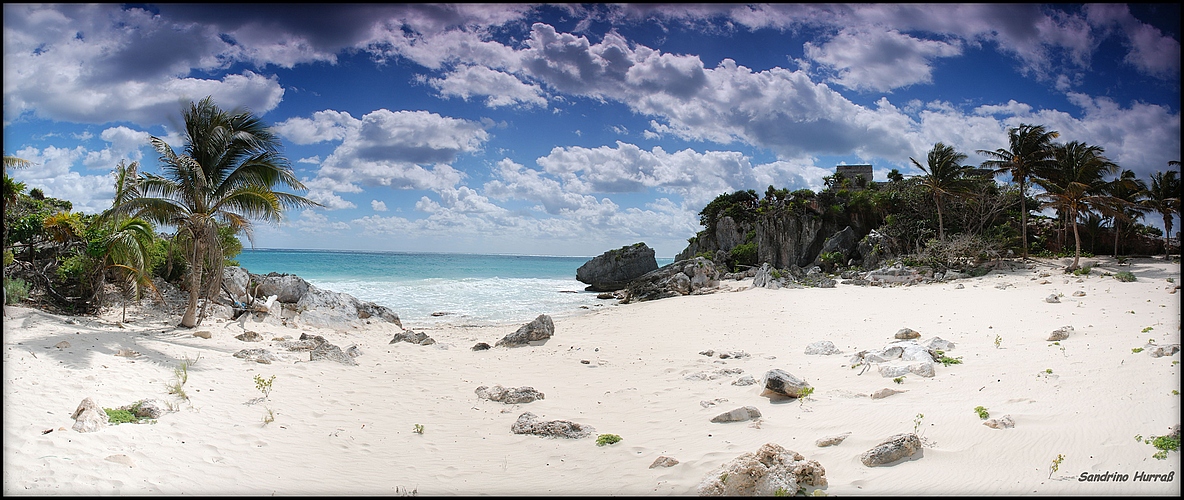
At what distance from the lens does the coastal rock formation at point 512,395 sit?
810 centimetres

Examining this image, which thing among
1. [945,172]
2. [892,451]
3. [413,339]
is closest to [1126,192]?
[945,172]

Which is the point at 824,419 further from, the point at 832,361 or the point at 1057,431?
the point at 832,361

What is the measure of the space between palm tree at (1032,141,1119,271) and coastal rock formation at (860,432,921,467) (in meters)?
23.3

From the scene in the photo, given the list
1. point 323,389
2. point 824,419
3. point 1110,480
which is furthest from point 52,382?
point 1110,480

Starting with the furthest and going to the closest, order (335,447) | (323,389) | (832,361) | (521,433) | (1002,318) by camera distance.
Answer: (1002,318) → (832,361) → (323,389) → (521,433) → (335,447)

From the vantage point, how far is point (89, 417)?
5.53m

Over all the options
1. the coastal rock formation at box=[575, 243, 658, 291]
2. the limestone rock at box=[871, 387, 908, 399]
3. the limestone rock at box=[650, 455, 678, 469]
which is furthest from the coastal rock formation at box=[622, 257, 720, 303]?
the limestone rock at box=[650, 455, 678, 469]

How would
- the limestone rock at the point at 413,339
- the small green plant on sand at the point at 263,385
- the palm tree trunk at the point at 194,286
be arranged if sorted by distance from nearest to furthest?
the small green plant on sand at the point at 263,385 → the palm tree trunk at the point at 194,286 → the limestone rock at the point at 413,339

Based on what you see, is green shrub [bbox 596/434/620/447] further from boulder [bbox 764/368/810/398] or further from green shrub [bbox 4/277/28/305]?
green shrub [bbox 4/277/28/305]

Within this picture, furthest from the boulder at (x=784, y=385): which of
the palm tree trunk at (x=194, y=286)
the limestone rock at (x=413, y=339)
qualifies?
the palm tree trunk at (x=194, y=286)

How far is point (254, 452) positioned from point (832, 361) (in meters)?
8.92

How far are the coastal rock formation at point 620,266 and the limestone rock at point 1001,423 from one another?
34.5 meters

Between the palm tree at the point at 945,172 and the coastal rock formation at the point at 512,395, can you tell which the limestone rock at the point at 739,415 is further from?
the palm tree at the point at 945,172

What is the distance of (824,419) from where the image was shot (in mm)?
6168
